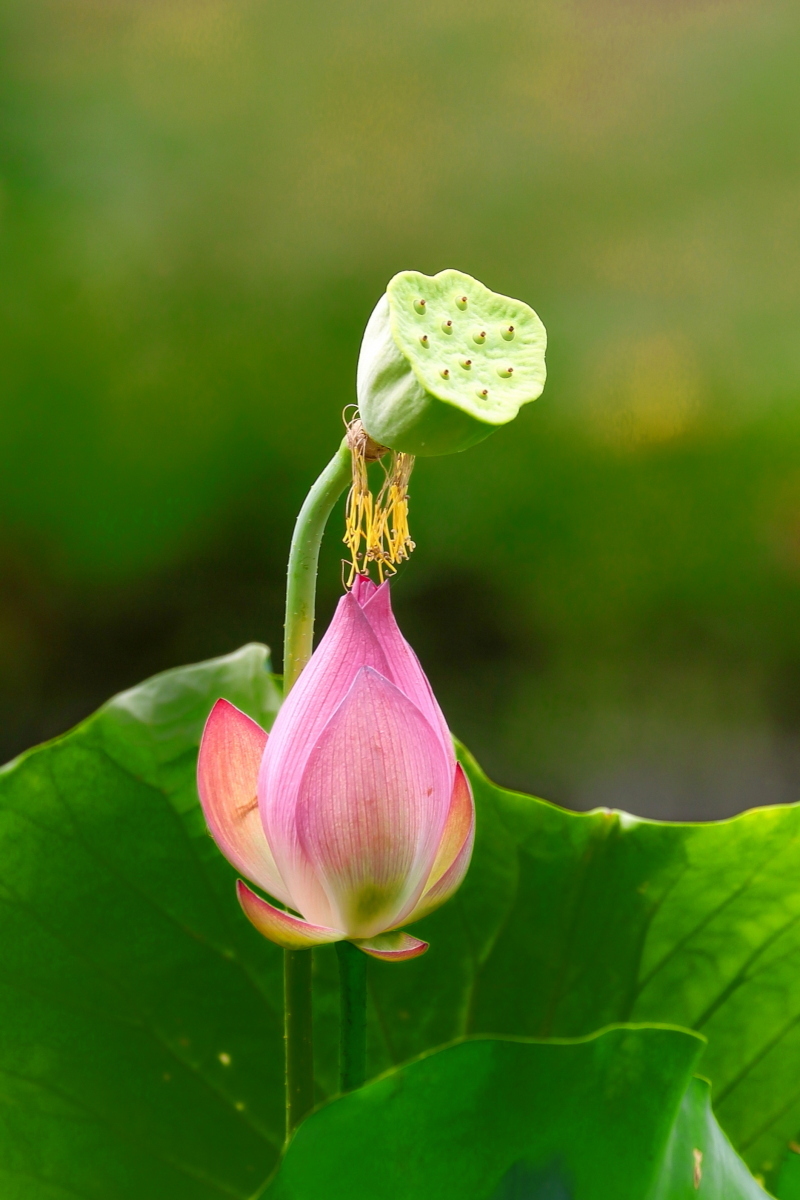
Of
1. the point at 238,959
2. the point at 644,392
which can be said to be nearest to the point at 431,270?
the point at 644,392

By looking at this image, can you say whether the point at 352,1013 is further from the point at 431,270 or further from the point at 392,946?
the point at 431,270

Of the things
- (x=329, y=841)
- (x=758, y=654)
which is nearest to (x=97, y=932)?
(x=329, y=841)

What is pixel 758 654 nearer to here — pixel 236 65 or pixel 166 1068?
pixel 236 65

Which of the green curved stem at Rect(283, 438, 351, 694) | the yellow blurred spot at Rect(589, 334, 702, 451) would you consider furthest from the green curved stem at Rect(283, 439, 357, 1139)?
the yellow blurred spot at Rect(589, 334, 702, 451)

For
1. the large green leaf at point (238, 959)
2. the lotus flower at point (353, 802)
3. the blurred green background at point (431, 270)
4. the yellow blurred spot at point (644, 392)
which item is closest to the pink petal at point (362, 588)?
the lotus flower at point (353, 802)

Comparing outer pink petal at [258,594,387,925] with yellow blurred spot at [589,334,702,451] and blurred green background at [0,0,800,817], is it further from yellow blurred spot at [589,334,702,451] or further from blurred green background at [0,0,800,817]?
blurred green background at [0,0,800,817]

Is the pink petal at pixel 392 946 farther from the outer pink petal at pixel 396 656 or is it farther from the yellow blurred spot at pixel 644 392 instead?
the yellow blurred spot at pixel 644 392

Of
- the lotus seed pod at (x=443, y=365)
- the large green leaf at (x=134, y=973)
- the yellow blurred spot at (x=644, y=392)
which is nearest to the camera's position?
the lotus seed pod at (x=443, y=365)
